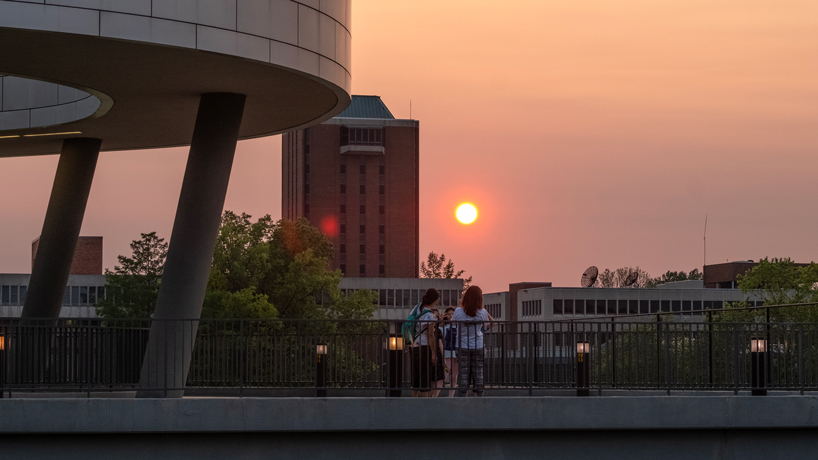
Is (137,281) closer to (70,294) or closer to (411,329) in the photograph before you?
(411,329)

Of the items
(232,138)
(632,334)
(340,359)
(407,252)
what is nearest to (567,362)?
(632,334)

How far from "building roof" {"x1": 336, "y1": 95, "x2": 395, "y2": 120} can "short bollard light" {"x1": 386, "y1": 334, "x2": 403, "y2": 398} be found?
150 metres

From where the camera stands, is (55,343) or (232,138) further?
(232,138)

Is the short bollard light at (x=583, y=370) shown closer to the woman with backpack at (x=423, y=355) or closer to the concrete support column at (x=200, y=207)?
the woman with backpack at (x=423, y=355)

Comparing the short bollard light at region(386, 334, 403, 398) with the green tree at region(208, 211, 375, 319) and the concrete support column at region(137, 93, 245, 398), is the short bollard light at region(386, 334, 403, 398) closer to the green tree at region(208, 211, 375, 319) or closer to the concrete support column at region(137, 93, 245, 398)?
the concrete support column at region(137, 93, 245, 398)

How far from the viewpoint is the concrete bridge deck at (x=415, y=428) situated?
14188 millimetres

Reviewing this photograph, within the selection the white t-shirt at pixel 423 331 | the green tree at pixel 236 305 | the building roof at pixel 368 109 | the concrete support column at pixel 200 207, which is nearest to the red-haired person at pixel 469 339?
the white t-shirt at pixel 423 331

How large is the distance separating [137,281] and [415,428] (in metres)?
55.5

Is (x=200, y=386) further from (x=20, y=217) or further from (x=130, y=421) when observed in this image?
(x=20, y=217)

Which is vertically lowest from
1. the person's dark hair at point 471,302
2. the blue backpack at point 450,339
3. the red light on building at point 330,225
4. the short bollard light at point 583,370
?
the short bollard light at point 583,370

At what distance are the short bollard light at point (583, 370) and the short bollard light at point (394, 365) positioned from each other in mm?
2813

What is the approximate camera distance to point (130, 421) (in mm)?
14188

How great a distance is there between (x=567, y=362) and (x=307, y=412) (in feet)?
15.5

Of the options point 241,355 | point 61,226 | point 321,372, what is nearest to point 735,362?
point 321,372
